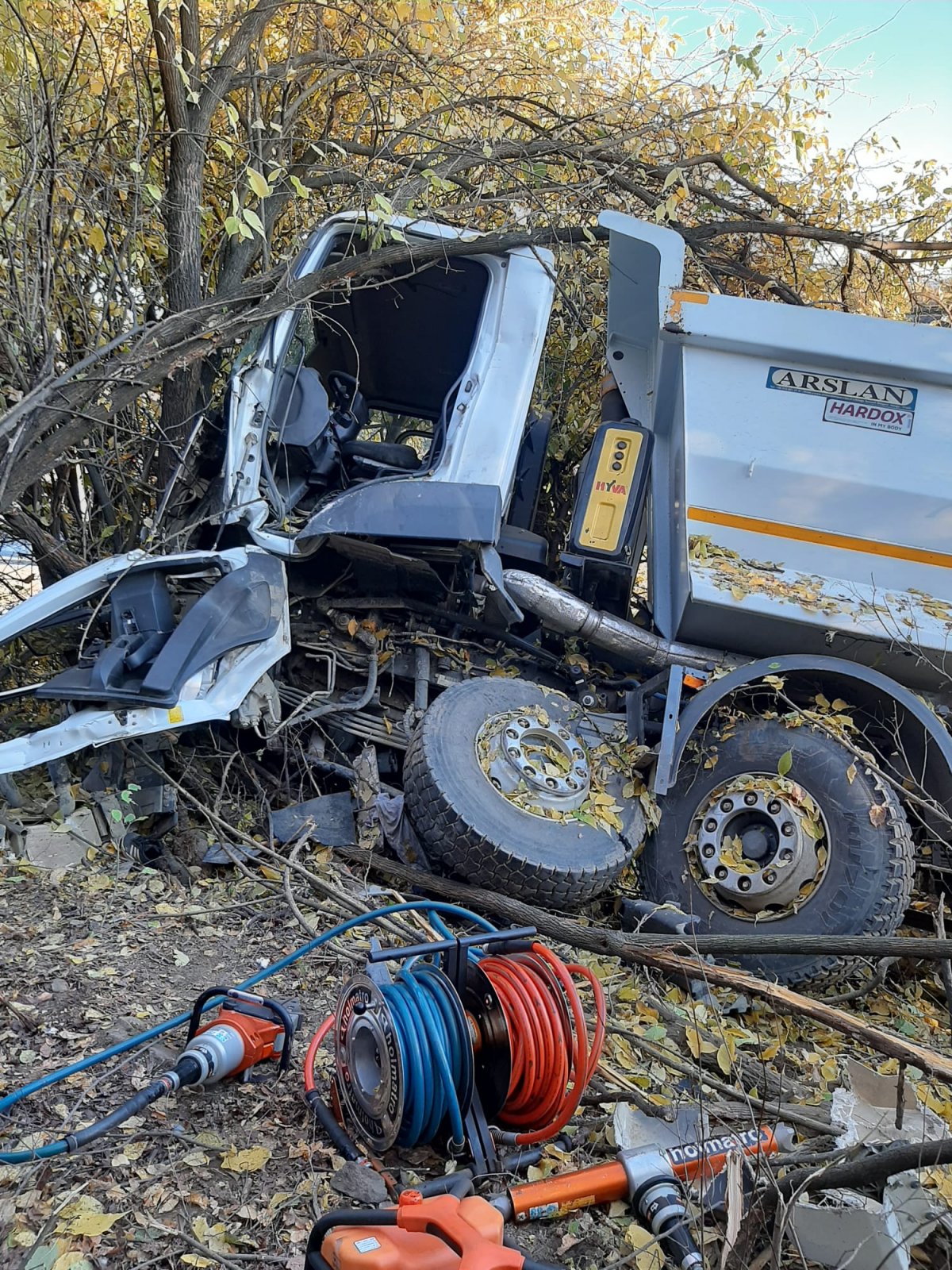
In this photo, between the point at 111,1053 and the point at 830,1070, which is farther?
the point at 830,1070

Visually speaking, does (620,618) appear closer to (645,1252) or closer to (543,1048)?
(543,1048)

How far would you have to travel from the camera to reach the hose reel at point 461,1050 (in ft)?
6.30

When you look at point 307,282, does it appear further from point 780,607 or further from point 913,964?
point 913,964

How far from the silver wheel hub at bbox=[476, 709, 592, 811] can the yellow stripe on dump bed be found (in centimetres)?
102

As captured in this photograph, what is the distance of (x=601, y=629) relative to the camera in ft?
12.7

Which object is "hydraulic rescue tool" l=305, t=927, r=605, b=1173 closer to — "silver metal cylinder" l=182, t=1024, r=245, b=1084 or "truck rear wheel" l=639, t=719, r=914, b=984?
"silver metal cylinder" l=182, t=1024, r=245, b=1084

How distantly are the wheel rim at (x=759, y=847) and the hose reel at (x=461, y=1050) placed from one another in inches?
Result: 53.2

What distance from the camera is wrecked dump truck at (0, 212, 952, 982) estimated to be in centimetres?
334

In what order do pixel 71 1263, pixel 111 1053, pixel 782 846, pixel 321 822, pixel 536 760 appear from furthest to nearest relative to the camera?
pixel 321 822 → pixel 536 760 → pixel 782 846 → pixel 111 1053 → pixel 71 1263

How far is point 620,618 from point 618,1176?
2.45m

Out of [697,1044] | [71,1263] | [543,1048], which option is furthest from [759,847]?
[71,1263]

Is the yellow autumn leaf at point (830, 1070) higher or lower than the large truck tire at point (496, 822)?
lower

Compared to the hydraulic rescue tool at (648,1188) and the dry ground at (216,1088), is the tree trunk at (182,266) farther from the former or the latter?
the hydraulic rescue tool at (648,1188)

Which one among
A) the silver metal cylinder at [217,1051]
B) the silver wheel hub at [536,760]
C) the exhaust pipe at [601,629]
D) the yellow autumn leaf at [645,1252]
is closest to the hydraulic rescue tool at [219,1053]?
the silver metal cylinder at [217,1051]
